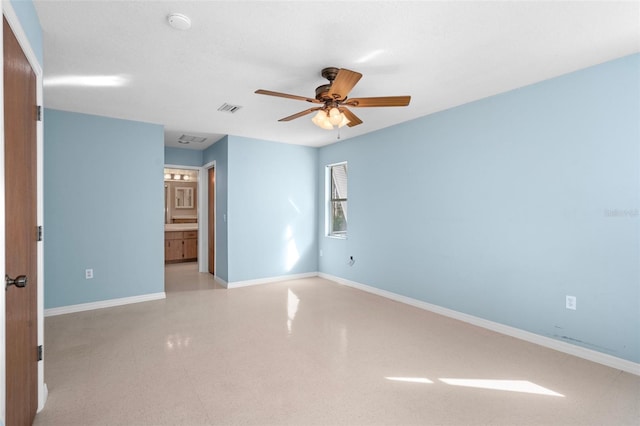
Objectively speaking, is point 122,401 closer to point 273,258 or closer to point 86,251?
point 86,251

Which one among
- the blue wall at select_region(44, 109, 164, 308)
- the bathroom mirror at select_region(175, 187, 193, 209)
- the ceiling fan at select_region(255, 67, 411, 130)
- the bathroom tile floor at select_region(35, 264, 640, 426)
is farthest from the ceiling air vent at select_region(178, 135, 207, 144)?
the ceiling fan at select_region(255, 67, 411, 130)

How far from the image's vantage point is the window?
5965mm

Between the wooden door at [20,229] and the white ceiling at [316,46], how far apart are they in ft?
2.12

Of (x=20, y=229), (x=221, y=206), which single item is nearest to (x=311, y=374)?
(x=20, y=229)

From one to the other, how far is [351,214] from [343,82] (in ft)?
10.7

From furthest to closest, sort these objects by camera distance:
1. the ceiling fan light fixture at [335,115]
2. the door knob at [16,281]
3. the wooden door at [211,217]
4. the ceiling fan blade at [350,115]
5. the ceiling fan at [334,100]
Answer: the wooden door at [211,217]
the ceiling fan blade at [350,115]
the ceiling fan light fixture at [335,115]
the ceiling fan at [334,100]
the door knob at [16,281]

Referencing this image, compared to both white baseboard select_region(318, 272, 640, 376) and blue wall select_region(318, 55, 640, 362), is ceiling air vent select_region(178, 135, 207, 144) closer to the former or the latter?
blue wall select_region(318, 55, 640, 362)

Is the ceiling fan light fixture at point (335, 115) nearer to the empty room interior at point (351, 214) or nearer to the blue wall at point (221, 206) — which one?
the empty room interior at point (351, 214)

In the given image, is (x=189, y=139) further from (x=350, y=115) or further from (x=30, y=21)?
(x=30, y=21)

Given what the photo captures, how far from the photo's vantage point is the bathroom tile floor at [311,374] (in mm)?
2105

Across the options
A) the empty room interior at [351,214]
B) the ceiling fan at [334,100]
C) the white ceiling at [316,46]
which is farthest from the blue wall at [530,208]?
the ceiling fan at [334,100]

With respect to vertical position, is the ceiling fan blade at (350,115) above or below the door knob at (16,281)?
above

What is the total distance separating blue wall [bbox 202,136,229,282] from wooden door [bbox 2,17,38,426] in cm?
346

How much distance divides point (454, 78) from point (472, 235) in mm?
1720
